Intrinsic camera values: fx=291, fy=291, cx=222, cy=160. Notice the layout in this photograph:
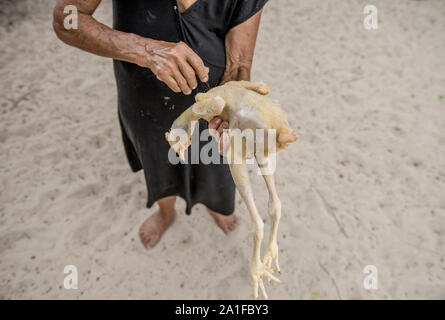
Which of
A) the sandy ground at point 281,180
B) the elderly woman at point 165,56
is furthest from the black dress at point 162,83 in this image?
the sandy ground at point 281,180

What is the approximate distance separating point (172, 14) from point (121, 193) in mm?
1751

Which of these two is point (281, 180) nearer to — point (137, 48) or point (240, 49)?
point (240, 49)

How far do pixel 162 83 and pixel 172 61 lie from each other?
0.22m

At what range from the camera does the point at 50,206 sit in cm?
241

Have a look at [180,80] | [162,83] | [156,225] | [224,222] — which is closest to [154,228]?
[156,225]

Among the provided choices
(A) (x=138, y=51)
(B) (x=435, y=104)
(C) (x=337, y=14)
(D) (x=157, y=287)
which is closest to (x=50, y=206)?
(D) (x=157, y=287)

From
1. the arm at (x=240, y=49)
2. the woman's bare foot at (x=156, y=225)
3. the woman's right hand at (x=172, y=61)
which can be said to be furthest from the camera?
the woman's bare foot at (x=156, y=225)

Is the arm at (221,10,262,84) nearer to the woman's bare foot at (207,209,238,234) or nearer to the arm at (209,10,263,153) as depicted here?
the arm at (209,10,263,153)

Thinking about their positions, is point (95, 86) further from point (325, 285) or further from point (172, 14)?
point (325, 285)

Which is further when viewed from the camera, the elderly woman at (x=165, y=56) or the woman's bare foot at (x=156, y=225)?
the woman's bare foot at (x=156, y=225)

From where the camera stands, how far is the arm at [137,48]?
107 cm

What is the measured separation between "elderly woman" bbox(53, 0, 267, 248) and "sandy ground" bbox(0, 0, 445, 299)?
76cm

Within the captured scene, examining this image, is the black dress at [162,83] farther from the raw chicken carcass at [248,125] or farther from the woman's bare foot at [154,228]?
the woman's bare foot at [154,228]

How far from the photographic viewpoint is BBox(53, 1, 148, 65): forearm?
108cm
